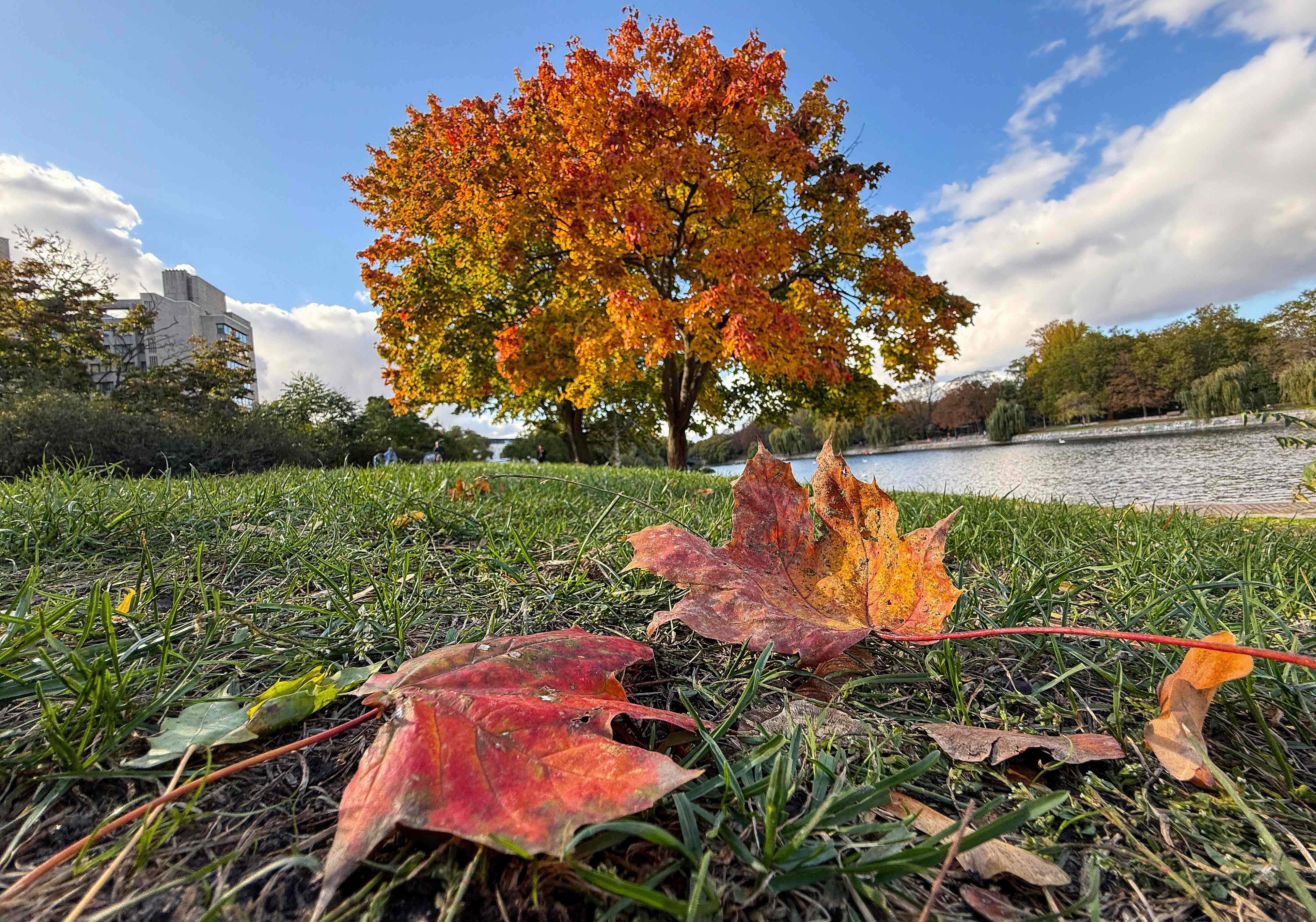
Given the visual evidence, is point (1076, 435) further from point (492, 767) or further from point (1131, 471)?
point (492, 767)

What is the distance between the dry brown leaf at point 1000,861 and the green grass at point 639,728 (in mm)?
20

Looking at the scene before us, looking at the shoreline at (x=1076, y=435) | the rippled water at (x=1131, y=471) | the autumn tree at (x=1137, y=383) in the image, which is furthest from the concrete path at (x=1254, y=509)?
the autumn tree at (x=1137, y=383)

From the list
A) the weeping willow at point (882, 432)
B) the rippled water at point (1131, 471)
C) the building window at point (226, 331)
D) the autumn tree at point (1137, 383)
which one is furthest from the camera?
the weeping willow at point (882, 432)

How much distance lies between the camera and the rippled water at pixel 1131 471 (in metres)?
7.95

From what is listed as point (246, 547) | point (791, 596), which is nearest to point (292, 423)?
point (246, 547)

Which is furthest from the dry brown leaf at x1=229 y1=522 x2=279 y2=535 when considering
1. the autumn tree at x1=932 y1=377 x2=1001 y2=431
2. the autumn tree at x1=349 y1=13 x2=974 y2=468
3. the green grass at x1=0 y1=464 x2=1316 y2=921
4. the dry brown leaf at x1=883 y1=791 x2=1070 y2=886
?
the autumn tree at x1=932 y1=377 x2=1001 y2=431

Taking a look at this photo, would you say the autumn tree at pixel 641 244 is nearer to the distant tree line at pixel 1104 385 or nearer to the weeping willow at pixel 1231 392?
the distant tree line at pixel 1104 385

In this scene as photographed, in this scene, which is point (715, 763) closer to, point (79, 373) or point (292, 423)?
point (292, 423)

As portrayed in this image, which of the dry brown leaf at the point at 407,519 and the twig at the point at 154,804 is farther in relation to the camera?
the dry brown leaf at the point at 407,519

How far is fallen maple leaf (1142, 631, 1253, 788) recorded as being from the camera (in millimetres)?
714

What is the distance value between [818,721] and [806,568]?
0.96 feet

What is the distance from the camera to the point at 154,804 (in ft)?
1.89

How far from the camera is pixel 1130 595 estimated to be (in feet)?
4.31

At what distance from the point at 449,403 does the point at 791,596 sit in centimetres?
1520
